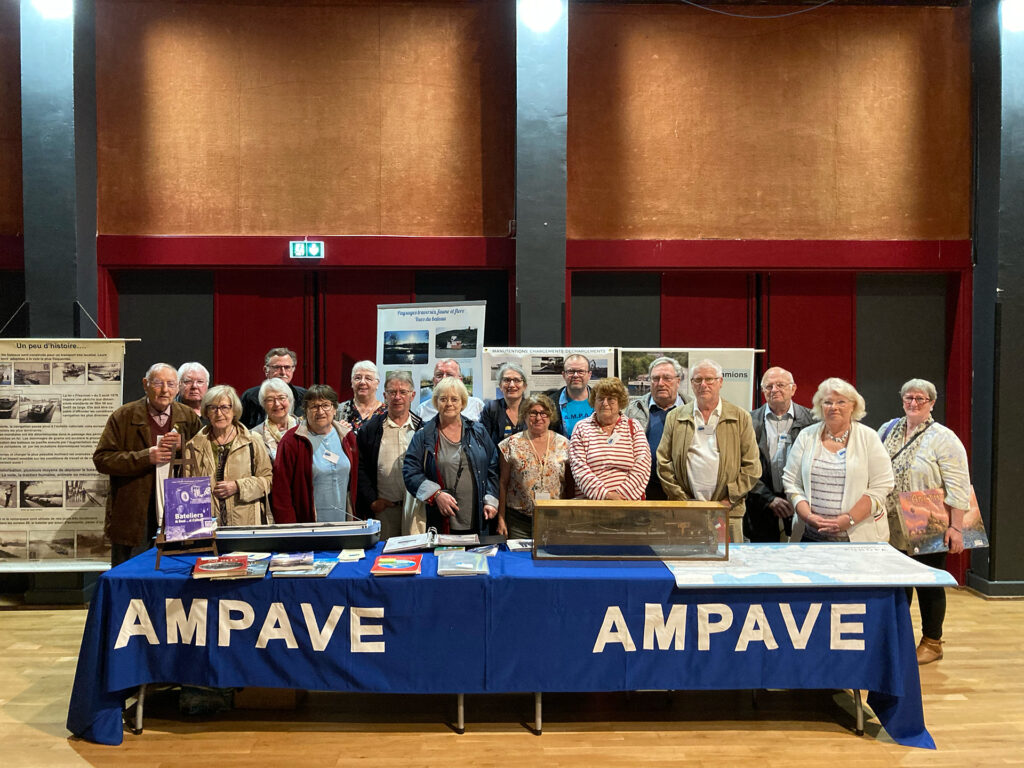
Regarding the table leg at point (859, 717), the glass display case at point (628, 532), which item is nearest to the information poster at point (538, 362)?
the glass display case at point (628, 532)

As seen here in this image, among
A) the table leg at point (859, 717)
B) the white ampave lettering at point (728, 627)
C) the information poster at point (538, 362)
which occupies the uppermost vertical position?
the information poster at point (538, 362)

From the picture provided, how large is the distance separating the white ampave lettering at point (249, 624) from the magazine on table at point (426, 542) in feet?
1.25

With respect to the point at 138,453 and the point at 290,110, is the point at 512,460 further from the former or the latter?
the point at 290,110

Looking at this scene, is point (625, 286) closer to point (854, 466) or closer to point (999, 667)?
point (854, 466)

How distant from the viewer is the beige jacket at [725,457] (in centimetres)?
419

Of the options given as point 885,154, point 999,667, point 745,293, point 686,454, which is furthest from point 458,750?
point 885,154

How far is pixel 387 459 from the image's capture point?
426 centimetres

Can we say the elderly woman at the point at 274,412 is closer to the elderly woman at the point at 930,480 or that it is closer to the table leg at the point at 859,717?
the table leg at the point at 859,717

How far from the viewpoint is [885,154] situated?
6.23 m

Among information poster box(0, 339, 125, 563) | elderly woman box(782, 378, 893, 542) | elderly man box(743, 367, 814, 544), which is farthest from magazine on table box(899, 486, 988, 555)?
information poster box(0, 339, 125, 563)

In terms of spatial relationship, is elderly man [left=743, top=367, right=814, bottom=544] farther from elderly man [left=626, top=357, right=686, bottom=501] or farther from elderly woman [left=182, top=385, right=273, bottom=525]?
elderly woman [left=182, top=385, right=273, bottom=525]

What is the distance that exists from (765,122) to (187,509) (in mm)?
5113

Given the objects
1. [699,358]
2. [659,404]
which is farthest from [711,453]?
[699,358]

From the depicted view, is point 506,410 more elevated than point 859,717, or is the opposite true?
point 506,410
